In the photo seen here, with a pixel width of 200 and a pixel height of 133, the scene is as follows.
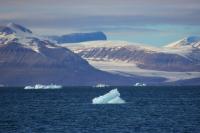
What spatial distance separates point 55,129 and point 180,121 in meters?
20.5

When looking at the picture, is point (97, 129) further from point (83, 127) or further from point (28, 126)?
point (28, 126)

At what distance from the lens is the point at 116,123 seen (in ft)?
318

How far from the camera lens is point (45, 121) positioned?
101562mm

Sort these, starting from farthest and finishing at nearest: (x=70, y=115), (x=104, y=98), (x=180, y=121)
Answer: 1. (x=104, y=98)
2. (x=70, y=115)
3. (x=180, y=121)

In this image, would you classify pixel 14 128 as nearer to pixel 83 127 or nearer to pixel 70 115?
pixel 83 127

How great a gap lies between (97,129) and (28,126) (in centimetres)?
1000

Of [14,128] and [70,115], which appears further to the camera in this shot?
[70,115]

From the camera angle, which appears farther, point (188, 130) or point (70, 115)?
point (70, 115)

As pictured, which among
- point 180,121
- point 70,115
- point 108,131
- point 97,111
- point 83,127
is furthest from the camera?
point 97,111

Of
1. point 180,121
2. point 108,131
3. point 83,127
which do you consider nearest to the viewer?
point 108,131

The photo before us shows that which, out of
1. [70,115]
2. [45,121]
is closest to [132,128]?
[45,121]

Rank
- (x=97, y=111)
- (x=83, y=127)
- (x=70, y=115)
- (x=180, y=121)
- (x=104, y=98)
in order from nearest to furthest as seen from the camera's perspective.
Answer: (x=83, y=127) < (x=180, y=121) < (x=70, y=115) < (x=97, y=111) < (x=104, y=98)

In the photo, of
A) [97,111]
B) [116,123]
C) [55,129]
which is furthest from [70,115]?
[55,129]

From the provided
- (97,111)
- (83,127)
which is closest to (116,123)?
(83,127)
